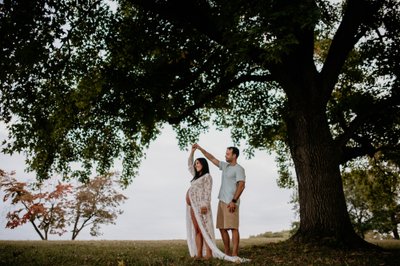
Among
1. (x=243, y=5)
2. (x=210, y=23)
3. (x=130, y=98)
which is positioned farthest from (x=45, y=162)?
(x=243, y=5)

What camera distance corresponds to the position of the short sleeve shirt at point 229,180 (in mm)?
8006

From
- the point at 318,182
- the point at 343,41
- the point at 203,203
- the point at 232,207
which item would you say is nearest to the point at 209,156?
the point at 203,203

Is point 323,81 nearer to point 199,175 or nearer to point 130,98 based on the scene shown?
point 199,175

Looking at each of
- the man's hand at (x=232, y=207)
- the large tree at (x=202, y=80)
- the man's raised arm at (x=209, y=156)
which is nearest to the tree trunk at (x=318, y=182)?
the large tree at (x=202, y=80)

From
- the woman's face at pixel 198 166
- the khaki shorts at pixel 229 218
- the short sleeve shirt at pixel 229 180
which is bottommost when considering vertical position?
the khaki shorts at pixel 229 218

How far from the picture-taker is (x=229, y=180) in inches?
324

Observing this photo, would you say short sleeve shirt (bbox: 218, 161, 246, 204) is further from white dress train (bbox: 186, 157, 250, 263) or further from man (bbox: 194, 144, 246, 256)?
white dress train (bbox: 186, 157, 250, 263)

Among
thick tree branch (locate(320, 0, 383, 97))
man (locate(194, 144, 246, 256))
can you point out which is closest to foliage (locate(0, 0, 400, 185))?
thick tree branch (locate(320, 0, 383, 97))

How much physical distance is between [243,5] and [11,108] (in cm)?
882

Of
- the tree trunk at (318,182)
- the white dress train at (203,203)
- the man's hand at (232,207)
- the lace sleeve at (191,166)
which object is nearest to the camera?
the man's hand at (232,207)

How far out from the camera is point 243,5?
378 inches

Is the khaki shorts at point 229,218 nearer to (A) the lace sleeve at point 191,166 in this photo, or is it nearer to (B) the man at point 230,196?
(B) the man at point 230,196

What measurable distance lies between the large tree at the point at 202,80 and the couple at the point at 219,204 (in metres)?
2.63

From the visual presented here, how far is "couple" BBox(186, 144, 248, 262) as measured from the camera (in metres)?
8.00
